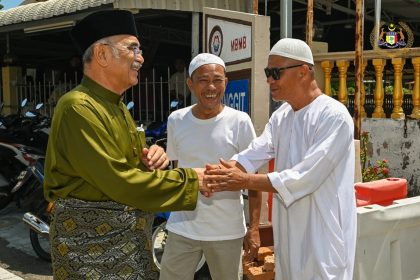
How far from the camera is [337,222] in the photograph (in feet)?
7.71

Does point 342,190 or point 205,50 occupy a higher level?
point 205,50

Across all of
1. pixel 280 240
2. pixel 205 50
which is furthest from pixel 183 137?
pixel 205 50

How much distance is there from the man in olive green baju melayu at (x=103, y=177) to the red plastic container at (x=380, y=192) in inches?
57.0

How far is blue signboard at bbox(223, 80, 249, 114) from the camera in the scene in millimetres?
3861

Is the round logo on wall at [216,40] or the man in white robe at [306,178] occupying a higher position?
the round logo on wall at [216,40]

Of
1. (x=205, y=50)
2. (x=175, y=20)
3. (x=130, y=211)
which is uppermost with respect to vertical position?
(x=175, y=20)

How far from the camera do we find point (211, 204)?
9.80ft

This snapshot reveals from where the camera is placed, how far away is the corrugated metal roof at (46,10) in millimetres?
6754

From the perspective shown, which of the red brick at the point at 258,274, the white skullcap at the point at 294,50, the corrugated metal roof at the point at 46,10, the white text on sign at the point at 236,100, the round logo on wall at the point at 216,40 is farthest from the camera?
the corrugated metal roof at the point at 46,10

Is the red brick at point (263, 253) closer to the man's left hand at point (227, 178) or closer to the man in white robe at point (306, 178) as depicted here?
the man in white robe at point (306, 178)

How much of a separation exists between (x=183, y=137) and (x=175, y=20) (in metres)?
7.66

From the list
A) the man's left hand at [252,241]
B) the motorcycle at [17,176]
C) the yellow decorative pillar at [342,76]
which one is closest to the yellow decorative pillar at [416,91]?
the yellow decorative pillar at [342,76]

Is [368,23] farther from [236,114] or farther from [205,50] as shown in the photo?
[236,114]

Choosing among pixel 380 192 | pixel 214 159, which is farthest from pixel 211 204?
pixel 380 192
